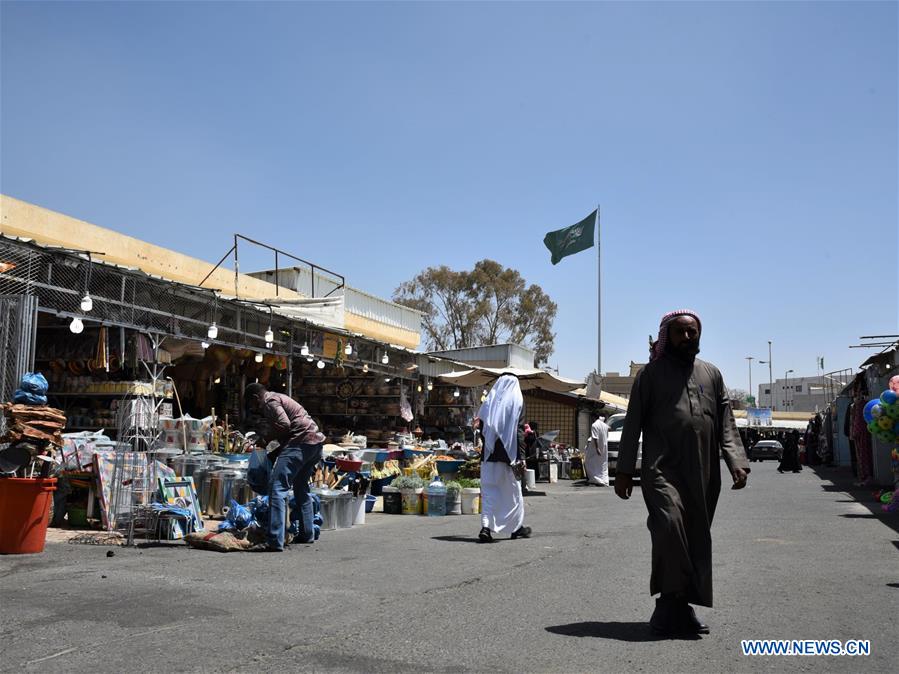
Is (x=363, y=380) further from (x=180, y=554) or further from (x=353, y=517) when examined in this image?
(x=180, y=554)

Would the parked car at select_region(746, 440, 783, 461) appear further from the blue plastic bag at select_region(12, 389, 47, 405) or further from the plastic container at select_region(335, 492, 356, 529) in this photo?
the blue plastic bag at select_region(12, 389, 47, 405)

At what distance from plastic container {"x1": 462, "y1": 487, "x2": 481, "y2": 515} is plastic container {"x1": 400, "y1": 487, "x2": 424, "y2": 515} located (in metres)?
0.76

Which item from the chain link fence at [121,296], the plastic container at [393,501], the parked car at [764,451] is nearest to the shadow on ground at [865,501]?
the plastic container at [393,501]

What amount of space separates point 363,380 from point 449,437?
4.79m

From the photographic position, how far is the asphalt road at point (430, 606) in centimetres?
475

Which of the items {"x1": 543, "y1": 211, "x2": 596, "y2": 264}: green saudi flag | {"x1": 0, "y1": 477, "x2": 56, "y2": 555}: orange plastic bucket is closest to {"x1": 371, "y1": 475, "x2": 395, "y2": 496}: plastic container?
{"x1": 0, "y1": 477, "x2": 56, "y2": 555}: orange plastic bucket

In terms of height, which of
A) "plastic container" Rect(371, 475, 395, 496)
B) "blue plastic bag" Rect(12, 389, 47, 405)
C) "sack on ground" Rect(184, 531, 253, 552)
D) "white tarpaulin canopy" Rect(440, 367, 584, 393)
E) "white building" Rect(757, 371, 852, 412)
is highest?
"white building" Rect(757, 371, 852, 412)

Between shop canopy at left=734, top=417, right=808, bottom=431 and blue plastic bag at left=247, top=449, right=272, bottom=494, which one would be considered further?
shop canopy at left=734, top=417, right=808, bottom=431

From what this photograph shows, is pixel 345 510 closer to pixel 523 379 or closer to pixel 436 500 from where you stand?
pixel 436 500

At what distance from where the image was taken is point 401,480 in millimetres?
14422

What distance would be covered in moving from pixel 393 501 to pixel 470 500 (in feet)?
4.06

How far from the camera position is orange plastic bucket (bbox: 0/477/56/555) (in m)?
8.51

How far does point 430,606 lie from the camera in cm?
620

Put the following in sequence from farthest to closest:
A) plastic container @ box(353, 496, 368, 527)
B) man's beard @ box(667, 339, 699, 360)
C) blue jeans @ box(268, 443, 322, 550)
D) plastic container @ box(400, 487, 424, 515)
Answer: plastic container @ box(400, 487, 424, 515) → plastic container @ box(353, 496, 368, 527) → blue jeans @ box(268, 443, 322, 550) → man's beard @ box(667, 339, 699, 360)
